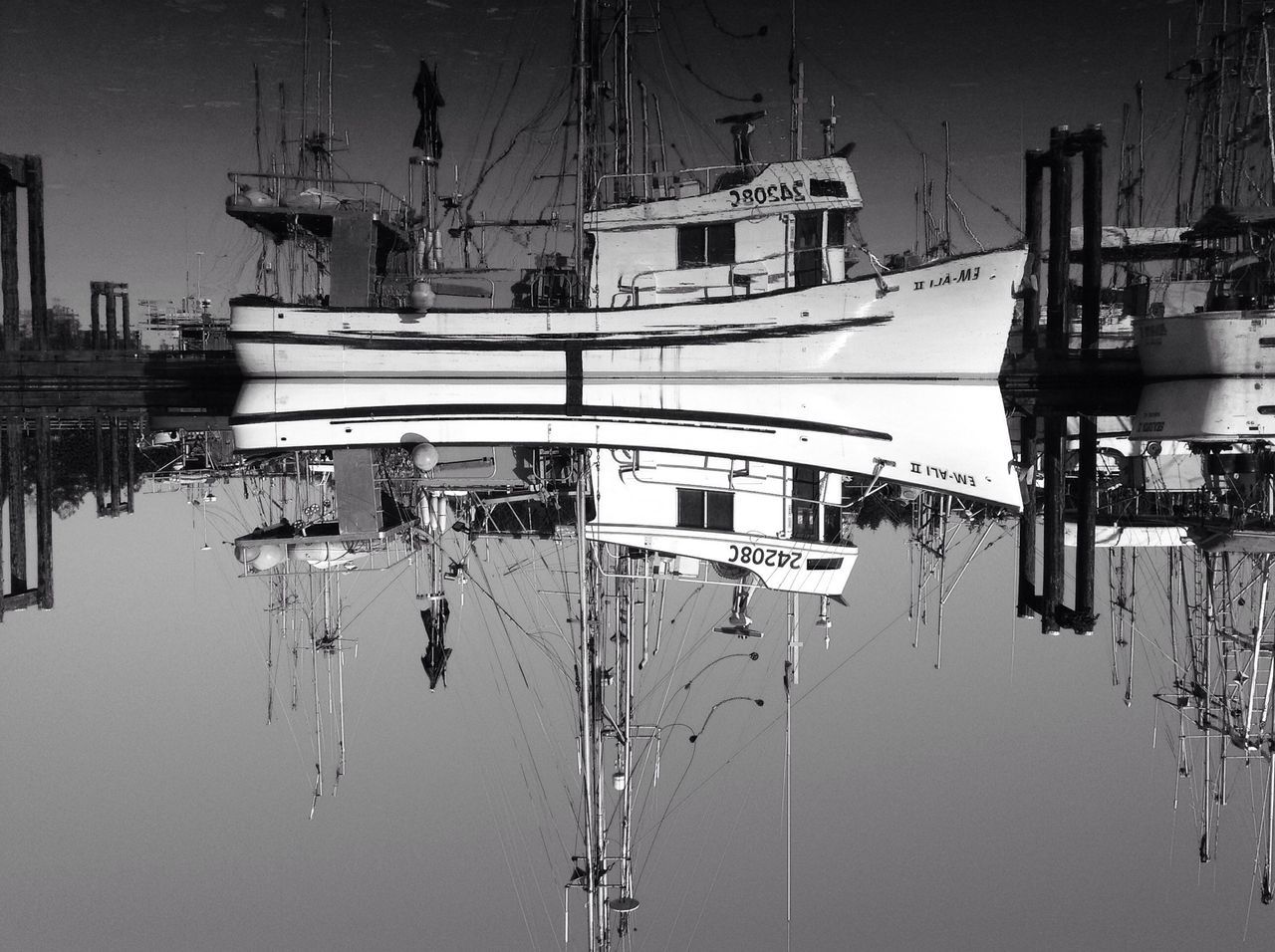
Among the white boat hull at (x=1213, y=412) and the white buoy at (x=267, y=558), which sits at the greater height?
the white boat hull at (x=1213, y=412)

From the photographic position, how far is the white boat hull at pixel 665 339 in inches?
411

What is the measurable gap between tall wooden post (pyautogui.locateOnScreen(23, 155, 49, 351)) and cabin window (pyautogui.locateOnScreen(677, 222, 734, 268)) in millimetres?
8462

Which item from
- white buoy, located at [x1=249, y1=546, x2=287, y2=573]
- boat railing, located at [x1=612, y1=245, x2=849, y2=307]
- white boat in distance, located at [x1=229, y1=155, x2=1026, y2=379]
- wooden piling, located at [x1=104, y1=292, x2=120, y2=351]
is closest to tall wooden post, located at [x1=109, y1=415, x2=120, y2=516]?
wooden piling, located at [x1=104, y1=292, x2=120, y2=351]

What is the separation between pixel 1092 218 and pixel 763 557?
234 inches

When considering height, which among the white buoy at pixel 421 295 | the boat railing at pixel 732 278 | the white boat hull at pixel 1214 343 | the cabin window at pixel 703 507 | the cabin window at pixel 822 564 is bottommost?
the cabin window at pixel 822 564

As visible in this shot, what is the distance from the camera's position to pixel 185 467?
1328 cm

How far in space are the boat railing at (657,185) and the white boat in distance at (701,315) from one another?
0.04 m

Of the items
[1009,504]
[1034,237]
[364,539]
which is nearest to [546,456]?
[364,539]

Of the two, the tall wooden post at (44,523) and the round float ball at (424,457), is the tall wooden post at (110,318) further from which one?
the round float ball at (424,457)

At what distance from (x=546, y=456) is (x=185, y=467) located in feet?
20.0

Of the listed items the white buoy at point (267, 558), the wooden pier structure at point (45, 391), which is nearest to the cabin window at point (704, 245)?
the white buoy at point (267, 558)

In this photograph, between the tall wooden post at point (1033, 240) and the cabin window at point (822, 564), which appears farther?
the tall wooden post at point (1033, 240)

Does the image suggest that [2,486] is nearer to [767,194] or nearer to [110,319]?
Answer: [110,319]

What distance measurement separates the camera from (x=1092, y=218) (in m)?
10.6
